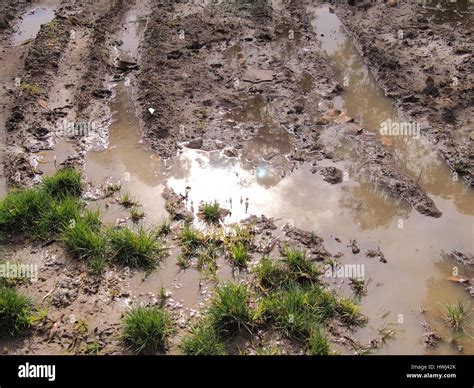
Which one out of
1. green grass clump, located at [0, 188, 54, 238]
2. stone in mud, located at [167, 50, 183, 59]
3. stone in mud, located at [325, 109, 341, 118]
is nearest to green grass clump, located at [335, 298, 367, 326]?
stone in mud, located at [325, 109, 341, 118]

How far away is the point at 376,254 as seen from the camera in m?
5.41

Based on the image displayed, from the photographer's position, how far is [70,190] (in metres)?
5.96

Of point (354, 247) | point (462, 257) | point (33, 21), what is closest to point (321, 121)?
point (354, 247)

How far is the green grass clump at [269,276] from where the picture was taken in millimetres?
4980

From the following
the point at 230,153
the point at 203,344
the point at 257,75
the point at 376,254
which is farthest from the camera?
the point at 257,75

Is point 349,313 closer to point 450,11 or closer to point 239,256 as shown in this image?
point 239,256

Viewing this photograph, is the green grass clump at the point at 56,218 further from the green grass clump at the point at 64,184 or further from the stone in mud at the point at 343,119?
the stone in mud at the point at 343,119

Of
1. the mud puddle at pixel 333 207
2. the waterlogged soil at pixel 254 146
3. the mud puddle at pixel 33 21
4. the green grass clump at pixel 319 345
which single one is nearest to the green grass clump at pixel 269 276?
the waterlogged soil at pixel 254 146

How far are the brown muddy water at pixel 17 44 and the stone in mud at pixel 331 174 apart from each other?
4285 millimetres

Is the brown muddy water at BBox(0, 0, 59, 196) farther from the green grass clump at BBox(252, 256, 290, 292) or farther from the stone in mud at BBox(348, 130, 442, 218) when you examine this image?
the stone in mud at BBox(348, 130, 442, 218)

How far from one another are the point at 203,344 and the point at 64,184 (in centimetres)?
296
